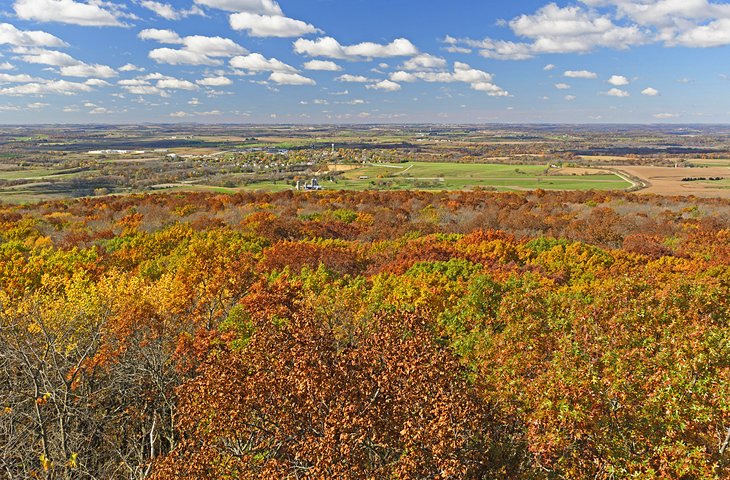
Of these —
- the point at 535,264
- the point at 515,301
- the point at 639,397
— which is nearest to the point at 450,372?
the point at 639,397

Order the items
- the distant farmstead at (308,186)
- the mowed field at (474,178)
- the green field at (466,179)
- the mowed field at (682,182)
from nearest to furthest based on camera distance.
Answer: the mowed field at (682,182), the distant farmstead at (308,186), the green field at (466,179), the mowed field at (474,178)

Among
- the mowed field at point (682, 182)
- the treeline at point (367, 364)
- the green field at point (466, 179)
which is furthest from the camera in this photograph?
the green field at point (466, 179)

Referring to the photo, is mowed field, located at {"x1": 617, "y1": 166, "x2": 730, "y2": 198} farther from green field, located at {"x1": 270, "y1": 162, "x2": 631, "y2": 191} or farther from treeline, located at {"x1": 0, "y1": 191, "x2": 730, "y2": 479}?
treeline, located at {"x1": 0, "y1": 191, "x2": 730, "y2": 479}

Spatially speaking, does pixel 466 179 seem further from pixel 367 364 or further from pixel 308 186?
pixel 367 364

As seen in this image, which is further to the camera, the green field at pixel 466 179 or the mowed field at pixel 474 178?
the mowed field at pixel 474 178

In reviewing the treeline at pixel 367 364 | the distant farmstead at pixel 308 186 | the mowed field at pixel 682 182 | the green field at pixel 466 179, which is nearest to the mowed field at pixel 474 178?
the green field at pixel 466 179

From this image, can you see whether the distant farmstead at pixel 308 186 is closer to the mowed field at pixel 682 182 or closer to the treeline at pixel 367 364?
the treeline at pixel 367 364

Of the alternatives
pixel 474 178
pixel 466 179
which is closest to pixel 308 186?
pixel 466 179
